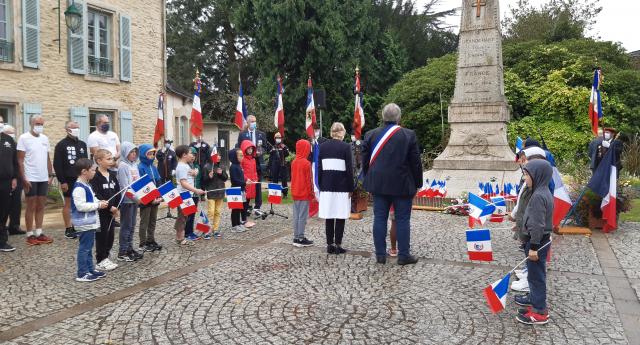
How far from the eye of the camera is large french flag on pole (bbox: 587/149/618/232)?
26.2 feet

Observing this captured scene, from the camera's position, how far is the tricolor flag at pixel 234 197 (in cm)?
792

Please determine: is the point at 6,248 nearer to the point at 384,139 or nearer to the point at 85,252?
the point at 85,252

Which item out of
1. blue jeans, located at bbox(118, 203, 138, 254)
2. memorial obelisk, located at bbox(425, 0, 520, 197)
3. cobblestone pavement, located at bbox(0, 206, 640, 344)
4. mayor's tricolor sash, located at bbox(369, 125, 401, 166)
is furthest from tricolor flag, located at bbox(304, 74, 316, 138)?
blue jeans, located at bbox(118, 203, 138, 254)

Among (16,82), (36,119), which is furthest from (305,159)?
(16,82)

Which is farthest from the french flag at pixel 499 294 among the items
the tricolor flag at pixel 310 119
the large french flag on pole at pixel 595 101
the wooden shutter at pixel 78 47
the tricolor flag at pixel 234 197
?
the wooden shutter at pixel 78 47

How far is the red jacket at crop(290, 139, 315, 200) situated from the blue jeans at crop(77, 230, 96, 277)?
8.90ft

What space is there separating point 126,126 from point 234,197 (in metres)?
9.58

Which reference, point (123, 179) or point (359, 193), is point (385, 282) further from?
point (359, 193)

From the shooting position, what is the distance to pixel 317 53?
2392 cm

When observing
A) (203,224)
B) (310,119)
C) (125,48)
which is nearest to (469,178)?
(310,119)

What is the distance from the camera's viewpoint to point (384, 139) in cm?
595

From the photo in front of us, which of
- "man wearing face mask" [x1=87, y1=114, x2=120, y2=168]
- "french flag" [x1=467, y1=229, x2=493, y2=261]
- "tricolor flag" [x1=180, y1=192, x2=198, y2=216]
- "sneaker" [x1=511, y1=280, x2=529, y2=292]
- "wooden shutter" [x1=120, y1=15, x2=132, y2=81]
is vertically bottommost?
"sneaker" [x1=511, y1=280, x2=529, y2=292]

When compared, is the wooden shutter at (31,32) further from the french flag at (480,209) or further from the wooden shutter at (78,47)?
the french flag at (480,209)

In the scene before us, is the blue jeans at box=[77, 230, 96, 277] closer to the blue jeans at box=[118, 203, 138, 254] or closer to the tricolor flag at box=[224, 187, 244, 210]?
the blue jeans at box=[118, 203, 138, 254]
